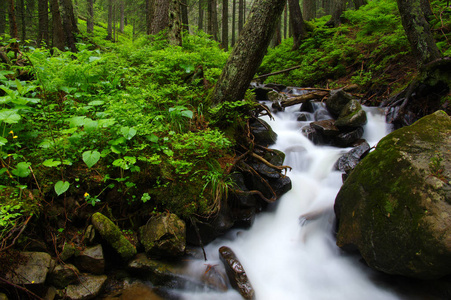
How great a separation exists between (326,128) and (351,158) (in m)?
1.15

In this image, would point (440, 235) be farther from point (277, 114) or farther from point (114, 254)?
point (277, 114)

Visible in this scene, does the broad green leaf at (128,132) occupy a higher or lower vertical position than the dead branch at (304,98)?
lower

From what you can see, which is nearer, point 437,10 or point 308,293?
point 308,293

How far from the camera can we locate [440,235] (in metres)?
2.30

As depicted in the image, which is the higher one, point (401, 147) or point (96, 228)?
point (401, 147)

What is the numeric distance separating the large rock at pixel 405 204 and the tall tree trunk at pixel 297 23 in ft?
33.8

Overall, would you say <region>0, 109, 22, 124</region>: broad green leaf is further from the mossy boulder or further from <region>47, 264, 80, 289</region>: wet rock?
<region>47, 264, 80, 289</region>: wet rock

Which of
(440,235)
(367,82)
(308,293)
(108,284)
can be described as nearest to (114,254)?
(108,284)

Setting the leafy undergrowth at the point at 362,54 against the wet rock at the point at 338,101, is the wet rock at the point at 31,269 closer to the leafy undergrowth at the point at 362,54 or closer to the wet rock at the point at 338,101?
the wet rock at the point at 338,101

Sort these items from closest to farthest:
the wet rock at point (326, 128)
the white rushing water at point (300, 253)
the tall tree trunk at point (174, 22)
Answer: the white rushing water at point (300, 253), the wet rock at point (326, 128), the tall tree trunk at point (174, 22)

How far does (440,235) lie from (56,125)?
15.5 ft

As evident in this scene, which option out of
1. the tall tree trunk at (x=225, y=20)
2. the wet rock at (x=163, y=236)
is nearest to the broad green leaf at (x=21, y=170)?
the wet rock at (x=163, y=236)

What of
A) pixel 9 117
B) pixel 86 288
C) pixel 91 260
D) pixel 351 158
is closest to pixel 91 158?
pixel 9 117

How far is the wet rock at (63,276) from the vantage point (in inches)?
91.4
